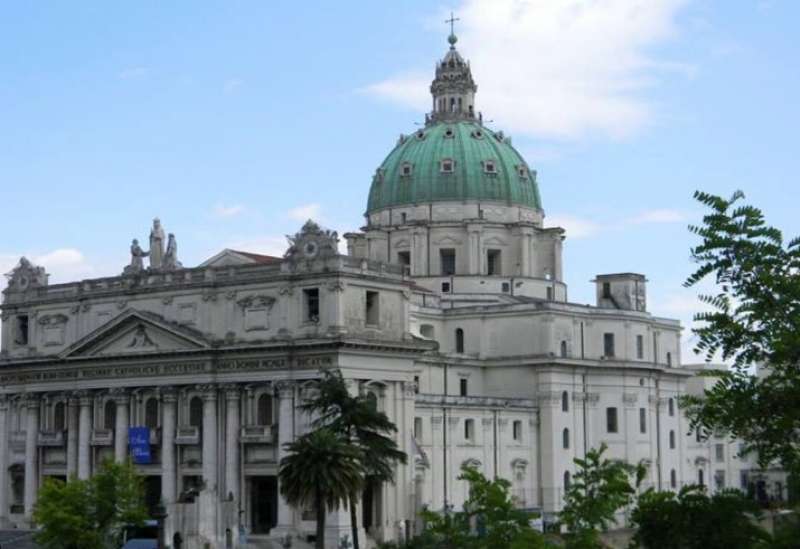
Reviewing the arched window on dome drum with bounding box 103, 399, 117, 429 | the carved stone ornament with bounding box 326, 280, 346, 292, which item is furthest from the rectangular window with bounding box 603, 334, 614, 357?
the arched window on dome drum with bounding box 103, 399, 117, 429

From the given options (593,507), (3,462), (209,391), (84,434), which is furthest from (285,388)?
(593,507)

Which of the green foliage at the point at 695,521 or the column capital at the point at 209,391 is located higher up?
the column capital at the point at 209,391

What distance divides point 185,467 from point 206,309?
9237mm

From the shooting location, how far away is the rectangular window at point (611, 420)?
9994cm

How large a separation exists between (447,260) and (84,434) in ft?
103

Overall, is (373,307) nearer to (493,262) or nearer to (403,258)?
(403,258)

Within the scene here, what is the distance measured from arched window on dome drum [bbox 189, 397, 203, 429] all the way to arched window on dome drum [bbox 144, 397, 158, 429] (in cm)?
289

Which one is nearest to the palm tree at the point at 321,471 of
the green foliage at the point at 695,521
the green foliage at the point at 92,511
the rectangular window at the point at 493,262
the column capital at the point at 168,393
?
the green foliage at the point at 92,511

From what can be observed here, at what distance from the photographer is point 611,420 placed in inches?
3942

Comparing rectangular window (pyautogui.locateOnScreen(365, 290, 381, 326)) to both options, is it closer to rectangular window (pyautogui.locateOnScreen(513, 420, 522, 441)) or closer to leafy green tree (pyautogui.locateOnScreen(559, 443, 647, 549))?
rectangular window (pyautogui.locateOnScreen(513, 420, 522, 441))

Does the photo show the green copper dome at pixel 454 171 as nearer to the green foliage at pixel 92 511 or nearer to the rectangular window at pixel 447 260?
the rectangular window at pixel 447 260

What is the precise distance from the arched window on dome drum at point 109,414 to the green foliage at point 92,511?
16100 millimetres

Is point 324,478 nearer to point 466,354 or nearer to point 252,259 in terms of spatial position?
point 252,259

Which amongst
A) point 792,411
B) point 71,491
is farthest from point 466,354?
point 792,411
